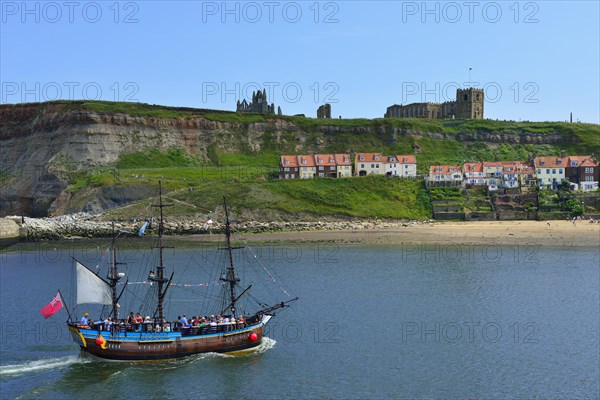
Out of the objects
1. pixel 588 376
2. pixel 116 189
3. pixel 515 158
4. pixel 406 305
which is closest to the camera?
pixel 588 376

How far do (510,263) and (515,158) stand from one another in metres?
85.3

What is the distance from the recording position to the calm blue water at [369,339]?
133ft

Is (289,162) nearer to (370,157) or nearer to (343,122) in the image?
(370,157)

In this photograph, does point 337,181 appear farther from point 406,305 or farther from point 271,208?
point 406,305

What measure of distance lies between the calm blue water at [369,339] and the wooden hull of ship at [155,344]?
78cm

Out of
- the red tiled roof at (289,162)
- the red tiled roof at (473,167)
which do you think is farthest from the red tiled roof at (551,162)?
the red tiled roof at (289,162)

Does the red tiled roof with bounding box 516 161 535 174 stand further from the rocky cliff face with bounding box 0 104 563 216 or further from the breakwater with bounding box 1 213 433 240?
the rocky cliff face with bounding box 0 104 563 216

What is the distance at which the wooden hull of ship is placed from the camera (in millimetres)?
45656

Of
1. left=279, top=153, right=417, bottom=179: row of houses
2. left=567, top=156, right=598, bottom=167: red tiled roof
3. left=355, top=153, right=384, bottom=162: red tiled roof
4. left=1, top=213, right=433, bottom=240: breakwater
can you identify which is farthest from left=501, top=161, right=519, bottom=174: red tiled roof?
left=1, top=213, right=433, bottom=240: breakwater

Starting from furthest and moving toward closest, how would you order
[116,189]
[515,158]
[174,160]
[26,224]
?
[515,158] < [174,160] < [116,189] < [26,224]

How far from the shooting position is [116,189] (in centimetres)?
11900

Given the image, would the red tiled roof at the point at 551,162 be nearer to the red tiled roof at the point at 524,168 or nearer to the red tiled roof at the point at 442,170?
the red tiled roof at the point at 524,168

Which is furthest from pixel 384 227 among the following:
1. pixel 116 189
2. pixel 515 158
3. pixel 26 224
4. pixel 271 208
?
pixel 515 158

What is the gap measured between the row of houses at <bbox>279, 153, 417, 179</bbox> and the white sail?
8865 centimetres
